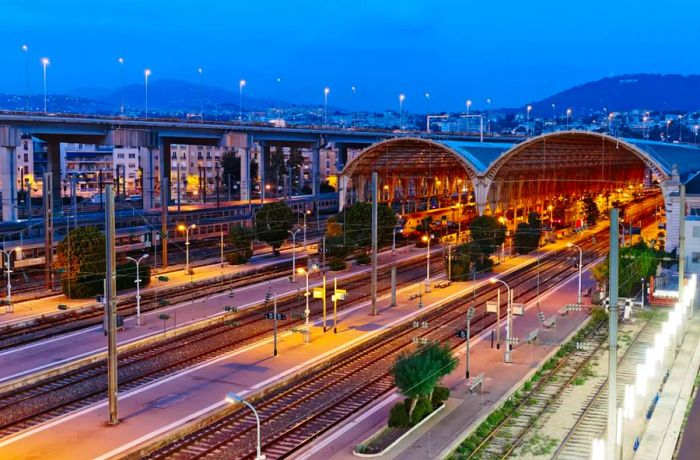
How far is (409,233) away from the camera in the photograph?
2253 inches

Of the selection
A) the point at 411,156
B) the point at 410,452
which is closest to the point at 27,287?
the point at 410,452

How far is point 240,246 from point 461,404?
2627 cm

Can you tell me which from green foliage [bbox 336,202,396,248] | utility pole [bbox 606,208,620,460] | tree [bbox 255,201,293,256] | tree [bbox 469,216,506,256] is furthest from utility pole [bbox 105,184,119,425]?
tree [bbox 469,216,506,256]

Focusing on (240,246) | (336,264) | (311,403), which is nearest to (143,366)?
(311,403)

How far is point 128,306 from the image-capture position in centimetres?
3250

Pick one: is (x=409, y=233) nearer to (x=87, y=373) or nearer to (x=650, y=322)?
(x=650, y=322)

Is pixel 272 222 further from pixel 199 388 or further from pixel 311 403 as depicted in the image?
pixel 311 403

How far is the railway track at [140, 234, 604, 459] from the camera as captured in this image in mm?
17219

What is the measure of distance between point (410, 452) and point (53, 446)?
736 cm

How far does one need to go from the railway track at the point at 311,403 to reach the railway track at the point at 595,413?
16.6 ft

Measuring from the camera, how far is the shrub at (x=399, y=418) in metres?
17.6

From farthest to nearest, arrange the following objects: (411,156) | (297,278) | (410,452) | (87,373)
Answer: (411,156) → (297,278) → (87,373) → (410,452)

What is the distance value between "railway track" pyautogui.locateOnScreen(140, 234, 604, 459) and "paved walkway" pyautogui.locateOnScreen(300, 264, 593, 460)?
0.66 meters

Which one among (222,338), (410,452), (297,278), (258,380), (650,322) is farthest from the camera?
(297,278)
